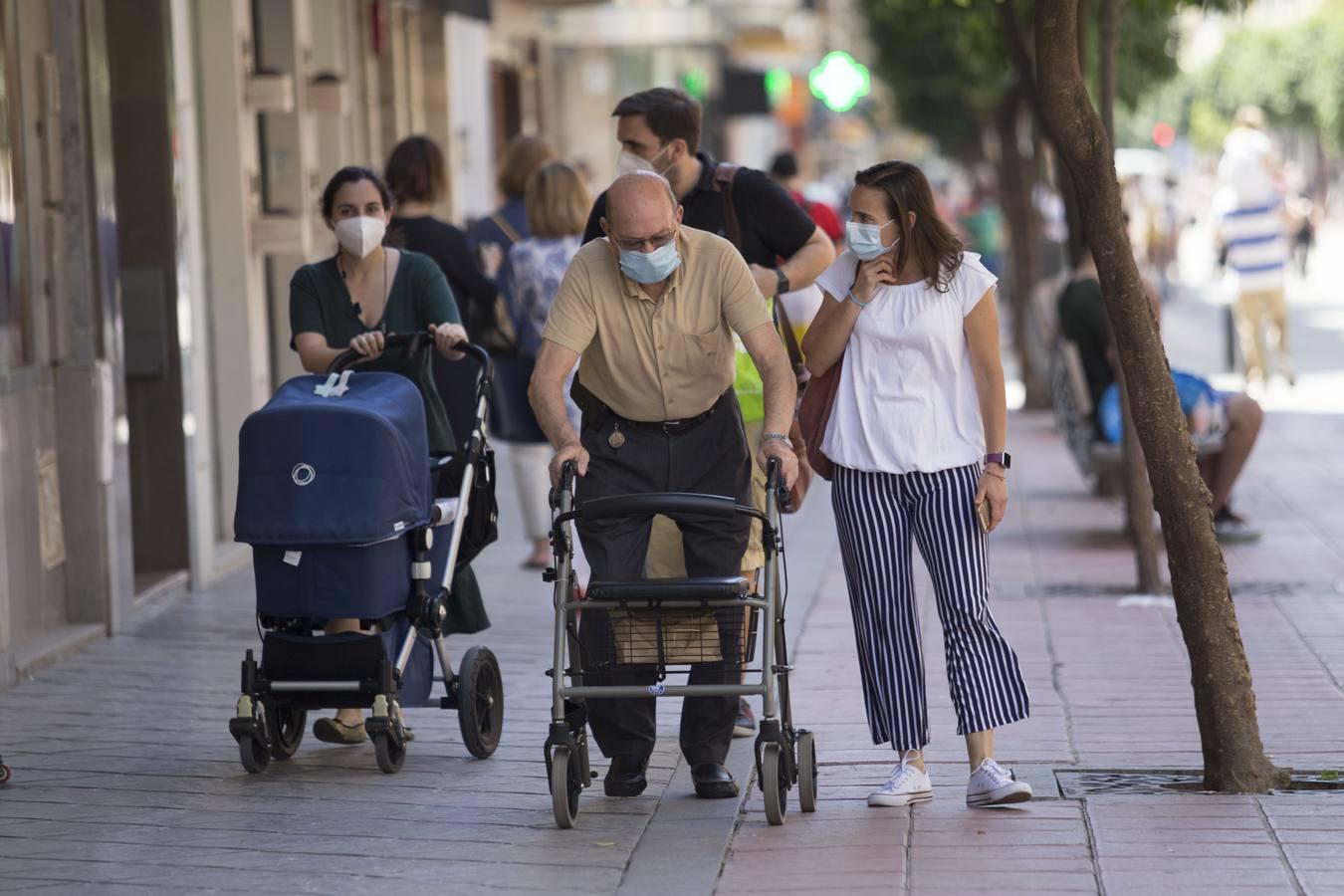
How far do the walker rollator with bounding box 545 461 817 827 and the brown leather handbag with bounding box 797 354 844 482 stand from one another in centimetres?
37

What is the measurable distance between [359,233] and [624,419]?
1.32m

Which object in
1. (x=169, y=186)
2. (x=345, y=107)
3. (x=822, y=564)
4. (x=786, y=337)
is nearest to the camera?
(x=786, y=337)

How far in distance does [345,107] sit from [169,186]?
10.3ft

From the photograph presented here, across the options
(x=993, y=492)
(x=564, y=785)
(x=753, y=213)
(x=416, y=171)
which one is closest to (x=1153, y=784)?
(x=993, y=492)

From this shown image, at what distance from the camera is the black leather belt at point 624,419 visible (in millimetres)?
6113

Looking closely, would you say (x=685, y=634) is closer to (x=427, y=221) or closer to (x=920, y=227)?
(x=920, y=227)

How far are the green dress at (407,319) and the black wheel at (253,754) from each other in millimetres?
757

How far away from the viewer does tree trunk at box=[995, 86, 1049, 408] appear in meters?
19.5

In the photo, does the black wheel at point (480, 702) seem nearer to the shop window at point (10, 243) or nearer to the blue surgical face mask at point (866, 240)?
the blue surgical face mask at point (866, 240)

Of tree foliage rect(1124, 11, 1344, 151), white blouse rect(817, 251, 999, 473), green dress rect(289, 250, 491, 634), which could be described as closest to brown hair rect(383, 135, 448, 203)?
green dress rect(289, 250, 491, 634)

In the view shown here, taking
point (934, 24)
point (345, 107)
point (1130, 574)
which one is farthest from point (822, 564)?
point (934, 24)

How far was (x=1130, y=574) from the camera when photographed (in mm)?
10555

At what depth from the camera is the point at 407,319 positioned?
281 inches

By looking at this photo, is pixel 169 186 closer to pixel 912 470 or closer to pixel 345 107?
pixel 345 107
